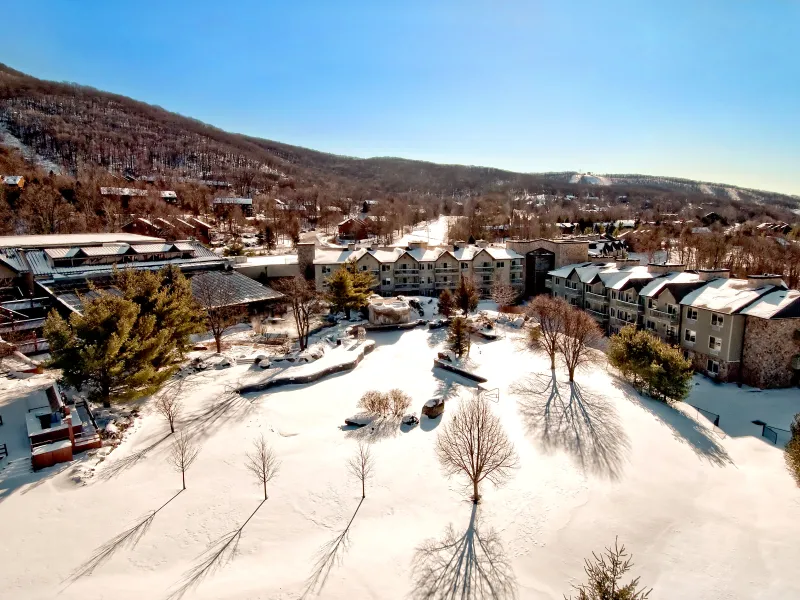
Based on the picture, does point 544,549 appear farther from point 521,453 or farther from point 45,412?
point 45,412

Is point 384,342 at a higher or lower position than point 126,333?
lower

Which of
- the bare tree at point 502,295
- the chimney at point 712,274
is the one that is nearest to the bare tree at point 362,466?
the bare tree at point 502,295

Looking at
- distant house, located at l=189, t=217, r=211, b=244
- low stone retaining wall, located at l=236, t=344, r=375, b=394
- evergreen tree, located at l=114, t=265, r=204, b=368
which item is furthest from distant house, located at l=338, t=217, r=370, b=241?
evergreen tree, located at l=114, t=265, r=204, b=368

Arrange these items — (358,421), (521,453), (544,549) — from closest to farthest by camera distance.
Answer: (544,549) → (521,453) → (358,421)

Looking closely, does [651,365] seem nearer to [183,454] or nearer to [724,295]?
[724,295]

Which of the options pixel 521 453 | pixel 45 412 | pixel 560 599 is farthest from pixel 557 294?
pixel 45 412

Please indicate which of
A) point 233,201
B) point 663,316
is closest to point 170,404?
point 663,316

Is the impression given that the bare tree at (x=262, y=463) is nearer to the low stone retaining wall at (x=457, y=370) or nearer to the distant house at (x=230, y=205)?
the low stone retaining wall at (x=457, y=370)

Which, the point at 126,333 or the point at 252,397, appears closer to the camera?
the point at 126,333
